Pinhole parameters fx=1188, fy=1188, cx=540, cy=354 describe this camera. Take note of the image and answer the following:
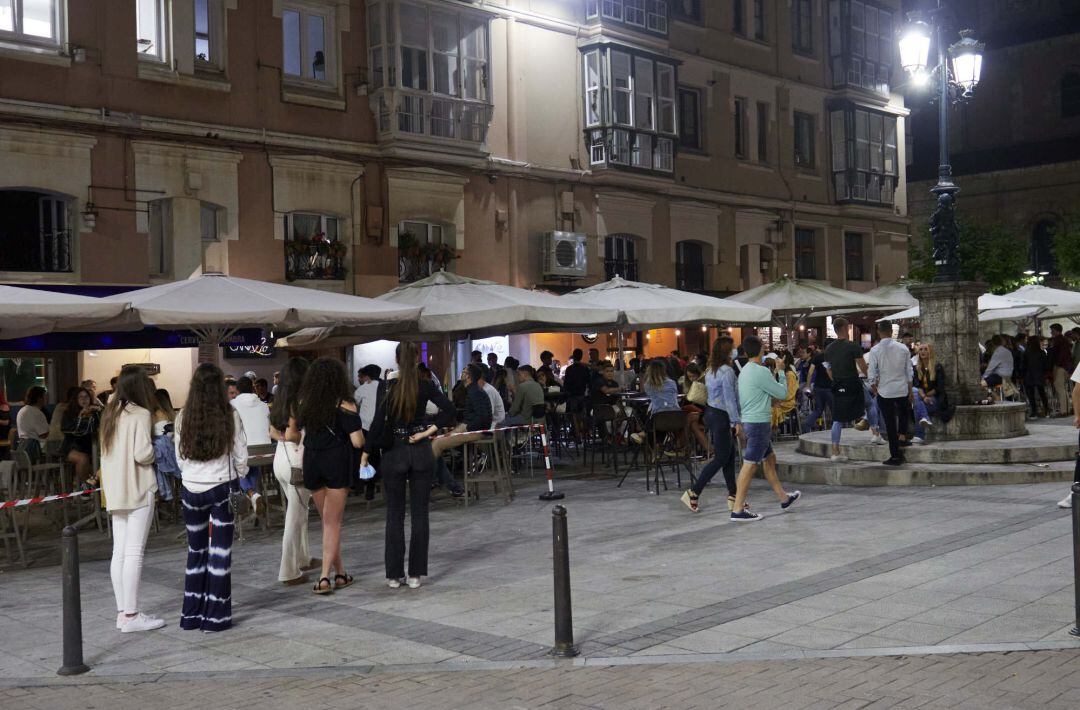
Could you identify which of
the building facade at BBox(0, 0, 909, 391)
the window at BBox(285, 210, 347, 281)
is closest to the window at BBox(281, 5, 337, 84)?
the building facade at BBox(0, 0, 909, 391)

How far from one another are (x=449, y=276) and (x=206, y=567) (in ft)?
33.8

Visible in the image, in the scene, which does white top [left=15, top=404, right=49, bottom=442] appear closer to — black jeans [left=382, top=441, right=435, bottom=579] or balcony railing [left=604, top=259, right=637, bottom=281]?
black jeans [left=382, top=441, right=435, bottom=579]

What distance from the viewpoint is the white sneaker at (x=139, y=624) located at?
7816mm

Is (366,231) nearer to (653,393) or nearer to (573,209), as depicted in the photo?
(573,209)

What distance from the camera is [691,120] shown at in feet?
100

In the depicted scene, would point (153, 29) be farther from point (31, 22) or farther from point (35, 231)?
point (35, 231)

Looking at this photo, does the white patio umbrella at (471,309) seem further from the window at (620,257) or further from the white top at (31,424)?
the window at (620,257)

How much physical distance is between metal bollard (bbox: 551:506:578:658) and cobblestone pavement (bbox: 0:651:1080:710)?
24 centimetres

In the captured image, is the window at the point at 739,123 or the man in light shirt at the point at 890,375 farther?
the window at the point at 739,123

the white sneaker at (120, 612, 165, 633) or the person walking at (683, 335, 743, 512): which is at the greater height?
the person walking at (683, 335, 743, 512)

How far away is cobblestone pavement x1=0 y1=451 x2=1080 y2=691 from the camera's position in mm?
6898

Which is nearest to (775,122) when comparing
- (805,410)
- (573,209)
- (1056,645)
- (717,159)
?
(717,159)

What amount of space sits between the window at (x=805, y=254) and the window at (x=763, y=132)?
2.37m

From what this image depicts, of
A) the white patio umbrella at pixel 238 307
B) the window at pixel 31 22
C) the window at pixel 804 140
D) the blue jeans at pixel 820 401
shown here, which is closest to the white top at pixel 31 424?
the white patio umbrella at pixel 238 307
